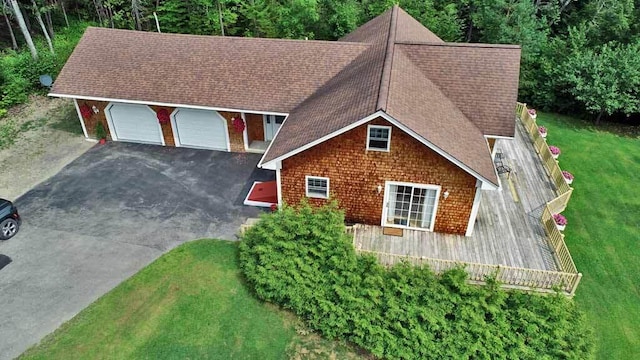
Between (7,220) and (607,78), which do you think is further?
(607,78)

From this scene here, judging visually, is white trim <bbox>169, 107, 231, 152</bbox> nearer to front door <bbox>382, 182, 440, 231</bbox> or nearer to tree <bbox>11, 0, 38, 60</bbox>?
front door <bbox>382, 182, 440, 231</bbox>

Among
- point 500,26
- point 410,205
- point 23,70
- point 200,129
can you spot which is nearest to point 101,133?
point 200,129

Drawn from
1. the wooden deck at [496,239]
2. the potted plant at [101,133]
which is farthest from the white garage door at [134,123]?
the wooden deck at [496,239]

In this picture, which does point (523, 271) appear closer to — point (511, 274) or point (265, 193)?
point (511, 274)

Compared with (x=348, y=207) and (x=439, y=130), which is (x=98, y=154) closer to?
(x=348, y=207)

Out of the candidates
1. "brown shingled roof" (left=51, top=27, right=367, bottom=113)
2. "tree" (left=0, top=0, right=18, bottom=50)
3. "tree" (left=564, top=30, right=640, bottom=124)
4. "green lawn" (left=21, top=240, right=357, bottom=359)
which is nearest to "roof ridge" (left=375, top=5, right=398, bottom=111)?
"brown shingled roof" (left=51, top=27, right=367, bottom=113)

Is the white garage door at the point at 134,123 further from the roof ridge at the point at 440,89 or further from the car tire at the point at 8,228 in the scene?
the roof ridge at the point at 440,89

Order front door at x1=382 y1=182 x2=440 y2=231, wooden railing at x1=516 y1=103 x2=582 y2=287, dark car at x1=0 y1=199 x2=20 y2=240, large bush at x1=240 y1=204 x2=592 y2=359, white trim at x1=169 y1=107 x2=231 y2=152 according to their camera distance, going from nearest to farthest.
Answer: large bush at x1=240 y1=204 x2=592 y2=359 → wooden railing at x1=516 y1=103 x2=582 y2=287 → front door at x1=382 y1=182 x2=440 y2=231 → dark car at x1=0 y1=199 x2=20 y2=240 → white trim at x1=169 y1=107 x2=231 y2=152
